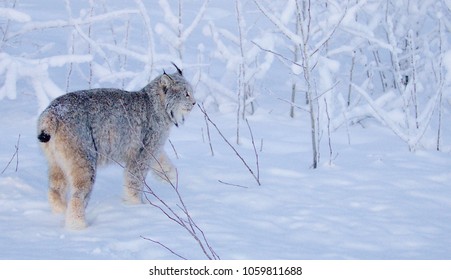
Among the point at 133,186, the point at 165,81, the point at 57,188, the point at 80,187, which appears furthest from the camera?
the point at 165,81

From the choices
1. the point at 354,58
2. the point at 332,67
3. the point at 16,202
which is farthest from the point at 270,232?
the point at 354,58

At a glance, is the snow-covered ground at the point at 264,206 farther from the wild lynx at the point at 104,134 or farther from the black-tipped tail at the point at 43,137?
the black-tipped tail at the point at 43,137

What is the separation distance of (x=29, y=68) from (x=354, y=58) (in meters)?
4.04

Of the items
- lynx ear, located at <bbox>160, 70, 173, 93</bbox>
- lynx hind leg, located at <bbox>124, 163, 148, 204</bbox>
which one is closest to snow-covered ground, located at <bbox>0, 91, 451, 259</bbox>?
lynx hind leg, located at <bbox>124, 163, 148, 204</bbox>

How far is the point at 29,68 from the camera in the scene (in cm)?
684

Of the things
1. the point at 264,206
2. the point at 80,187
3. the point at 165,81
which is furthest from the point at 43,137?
the point at 264,206

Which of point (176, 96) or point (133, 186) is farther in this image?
point (176, 96)

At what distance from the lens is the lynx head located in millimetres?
6109

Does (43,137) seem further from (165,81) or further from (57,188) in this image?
(165,81)

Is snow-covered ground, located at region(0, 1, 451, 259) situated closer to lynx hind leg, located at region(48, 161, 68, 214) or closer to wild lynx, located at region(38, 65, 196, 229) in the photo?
lynx hind leg, located at region(48, 161, 68, 214)

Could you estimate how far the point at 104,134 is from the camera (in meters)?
5.44

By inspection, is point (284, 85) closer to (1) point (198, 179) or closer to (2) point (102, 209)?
(1) point (198, 179)

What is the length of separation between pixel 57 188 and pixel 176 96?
4.51 ft

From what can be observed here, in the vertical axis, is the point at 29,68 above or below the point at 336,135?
above
